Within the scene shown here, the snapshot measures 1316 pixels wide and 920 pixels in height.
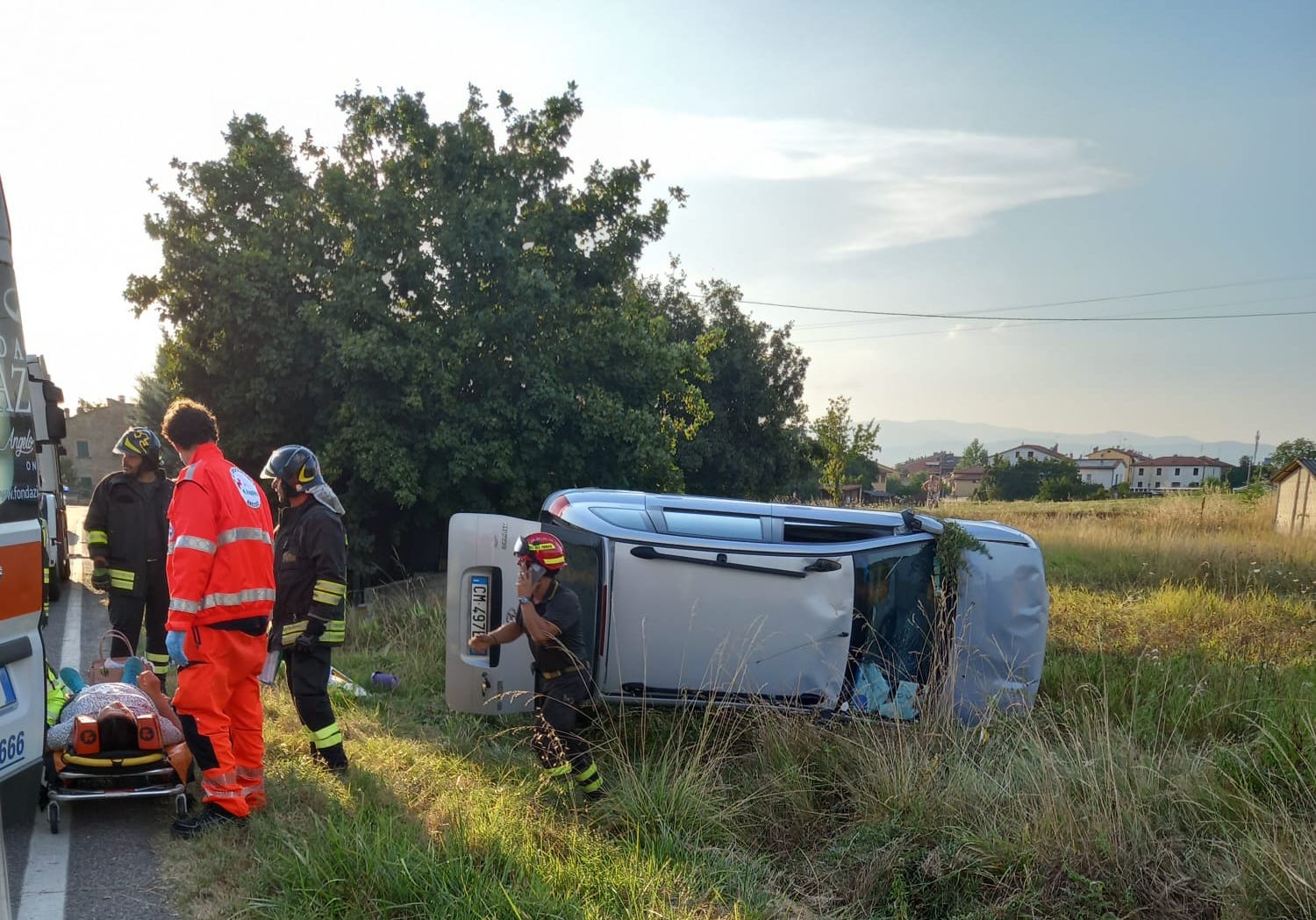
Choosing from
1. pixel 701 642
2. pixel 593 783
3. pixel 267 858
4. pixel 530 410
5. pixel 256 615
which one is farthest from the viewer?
pixel 530 410

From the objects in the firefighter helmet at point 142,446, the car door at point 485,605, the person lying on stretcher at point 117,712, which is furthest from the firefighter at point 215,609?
the firefighter helmet at point 142,446

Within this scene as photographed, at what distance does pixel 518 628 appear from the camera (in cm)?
482

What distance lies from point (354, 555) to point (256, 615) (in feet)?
33.9

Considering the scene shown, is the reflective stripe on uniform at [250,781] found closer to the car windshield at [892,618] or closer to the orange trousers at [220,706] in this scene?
the orange trousers at [220,706]

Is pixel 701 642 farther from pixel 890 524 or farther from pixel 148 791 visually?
pixel 148 791

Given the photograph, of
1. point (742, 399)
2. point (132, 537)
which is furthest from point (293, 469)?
Answer: point (742, 399)

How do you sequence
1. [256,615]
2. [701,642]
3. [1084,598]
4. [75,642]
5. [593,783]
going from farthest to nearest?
[1084,598] → [75,642] → [701,642] → [593,783] → [256,615]

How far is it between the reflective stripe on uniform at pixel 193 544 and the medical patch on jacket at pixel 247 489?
0.88 feet

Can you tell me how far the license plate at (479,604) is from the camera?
5734mm

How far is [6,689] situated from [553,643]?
2352 millimetres

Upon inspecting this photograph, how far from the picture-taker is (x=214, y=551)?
13.7 feet

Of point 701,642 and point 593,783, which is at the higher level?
point 701,642

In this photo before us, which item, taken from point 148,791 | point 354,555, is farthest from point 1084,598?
point 354,555

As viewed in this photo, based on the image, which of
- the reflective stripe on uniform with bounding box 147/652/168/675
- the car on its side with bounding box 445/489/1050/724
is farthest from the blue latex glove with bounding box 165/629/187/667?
the reflective stripe on uniform with bounding box 147/652/168/675
